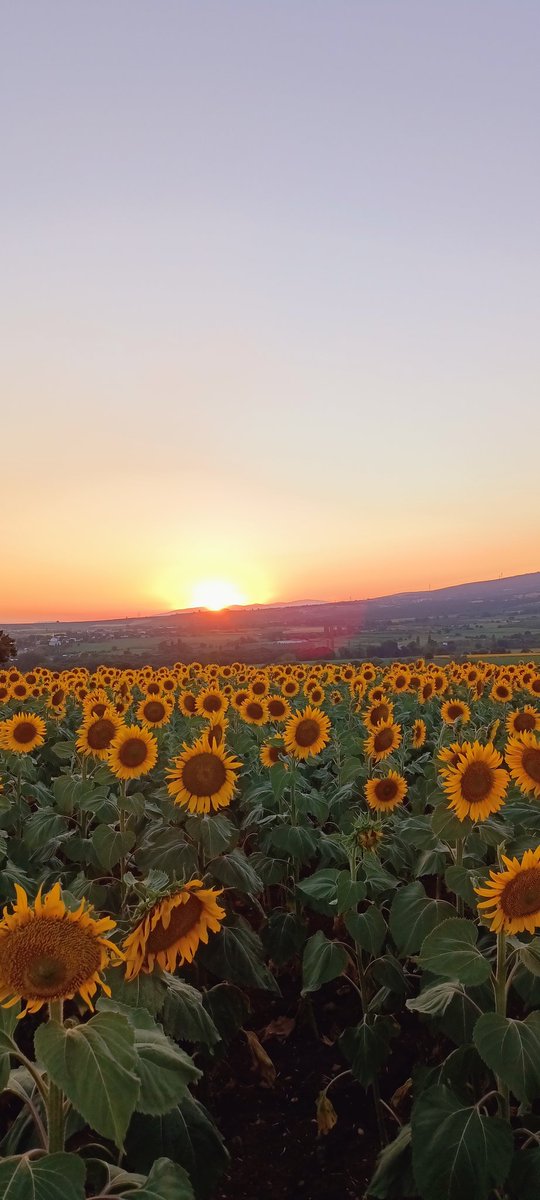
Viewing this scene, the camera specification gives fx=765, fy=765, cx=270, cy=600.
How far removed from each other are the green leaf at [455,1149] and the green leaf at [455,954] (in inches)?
19.1

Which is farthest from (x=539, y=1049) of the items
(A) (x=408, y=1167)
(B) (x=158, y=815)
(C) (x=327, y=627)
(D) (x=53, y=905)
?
(C) (x=327, y=627)

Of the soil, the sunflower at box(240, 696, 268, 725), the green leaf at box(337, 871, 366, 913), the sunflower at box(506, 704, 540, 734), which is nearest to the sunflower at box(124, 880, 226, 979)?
the green leaf at box(337, 871, 366, 913)

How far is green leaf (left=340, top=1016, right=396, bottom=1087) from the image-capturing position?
4.84 meters

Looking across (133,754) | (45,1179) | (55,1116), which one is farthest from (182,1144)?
(133,754)

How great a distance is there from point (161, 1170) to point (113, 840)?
13.1 ft

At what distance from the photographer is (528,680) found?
1702 centimetres

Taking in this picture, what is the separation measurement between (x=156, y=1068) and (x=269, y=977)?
2996 mm

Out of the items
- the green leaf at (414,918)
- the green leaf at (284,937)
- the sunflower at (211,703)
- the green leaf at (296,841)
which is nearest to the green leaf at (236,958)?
the green leaf at (414,918)

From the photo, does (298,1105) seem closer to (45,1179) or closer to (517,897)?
(517,897)

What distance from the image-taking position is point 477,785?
534cm

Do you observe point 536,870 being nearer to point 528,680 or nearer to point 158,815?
point 158,815

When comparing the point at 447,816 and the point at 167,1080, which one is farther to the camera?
the point at 447,816

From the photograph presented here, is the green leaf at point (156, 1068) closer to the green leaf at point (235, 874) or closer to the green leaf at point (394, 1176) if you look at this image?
the green leaf at point (394, 1176)

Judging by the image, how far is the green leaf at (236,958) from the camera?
16.2ft
